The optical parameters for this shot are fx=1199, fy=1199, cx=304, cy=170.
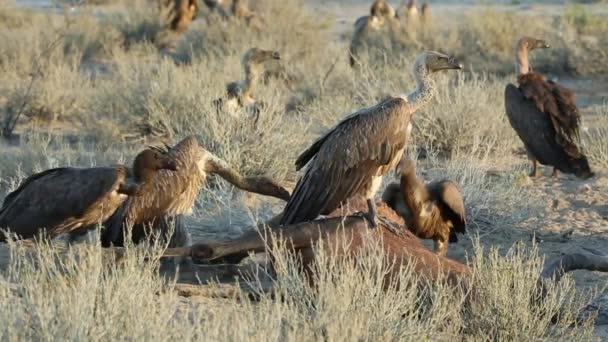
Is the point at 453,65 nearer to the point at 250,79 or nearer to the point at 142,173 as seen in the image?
the point at 142,173

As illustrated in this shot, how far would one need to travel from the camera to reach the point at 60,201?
7262 millimetres

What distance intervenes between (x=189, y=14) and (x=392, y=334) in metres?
16.2

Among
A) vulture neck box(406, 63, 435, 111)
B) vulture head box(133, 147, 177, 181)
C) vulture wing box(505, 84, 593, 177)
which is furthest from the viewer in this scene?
vulture wing box(505, 84, 593, 177)

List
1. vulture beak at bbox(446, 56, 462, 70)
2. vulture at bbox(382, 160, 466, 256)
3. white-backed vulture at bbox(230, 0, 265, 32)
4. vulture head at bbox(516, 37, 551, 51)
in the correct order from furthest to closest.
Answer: white-backed vulture at bbox(230, 0, 265, 32) < vulture head at bbox(516, 37, 551, 51) < vulture beak at bbox(446, 56, 462, 70) < vulture at bbox(382, 160, 466, 256)

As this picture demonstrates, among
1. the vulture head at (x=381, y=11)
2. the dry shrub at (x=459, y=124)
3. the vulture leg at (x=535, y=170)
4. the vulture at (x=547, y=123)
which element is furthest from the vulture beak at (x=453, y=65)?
the vulture head at (x=381, y=11)

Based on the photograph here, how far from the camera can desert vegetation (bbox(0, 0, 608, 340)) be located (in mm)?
4926

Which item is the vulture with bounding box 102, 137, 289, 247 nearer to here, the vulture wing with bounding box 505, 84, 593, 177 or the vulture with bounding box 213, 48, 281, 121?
the vulture with bounding box 213, 48, 281, 121

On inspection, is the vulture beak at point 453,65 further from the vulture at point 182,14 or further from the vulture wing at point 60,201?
the vulture at point 182,14

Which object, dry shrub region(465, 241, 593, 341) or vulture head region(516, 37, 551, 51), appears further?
vulture head region(516, 37, 551, 51)

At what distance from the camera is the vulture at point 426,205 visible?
7660mm

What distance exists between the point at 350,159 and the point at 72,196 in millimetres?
1691

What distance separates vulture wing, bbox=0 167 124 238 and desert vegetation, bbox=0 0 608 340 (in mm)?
208

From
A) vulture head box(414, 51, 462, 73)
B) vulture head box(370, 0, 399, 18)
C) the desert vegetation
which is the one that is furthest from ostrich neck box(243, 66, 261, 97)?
vulture head box(370, 0, 399, 18)

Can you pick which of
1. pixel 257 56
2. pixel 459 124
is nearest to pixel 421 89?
pixel 459 124
